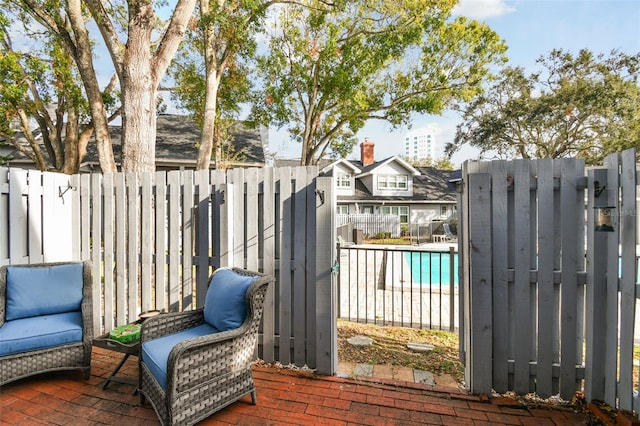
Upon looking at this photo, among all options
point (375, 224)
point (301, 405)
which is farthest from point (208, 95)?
point (375, 224)

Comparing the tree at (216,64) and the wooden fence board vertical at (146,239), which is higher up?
the tree at (216,64)

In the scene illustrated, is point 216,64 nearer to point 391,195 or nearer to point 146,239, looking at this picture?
point 146,239

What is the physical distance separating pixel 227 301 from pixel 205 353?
16.3 inches

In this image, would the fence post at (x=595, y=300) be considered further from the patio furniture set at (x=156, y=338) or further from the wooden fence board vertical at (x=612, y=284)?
the patio furniture set at (x=156, y=338)

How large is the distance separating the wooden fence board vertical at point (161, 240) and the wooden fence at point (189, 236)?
0.04 feet

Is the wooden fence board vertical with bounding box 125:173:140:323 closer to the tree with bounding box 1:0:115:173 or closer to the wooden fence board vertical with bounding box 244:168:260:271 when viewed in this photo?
the wooden fence board vertical with bounding box 244:168:260:271

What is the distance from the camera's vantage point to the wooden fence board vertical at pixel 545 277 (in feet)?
7.72

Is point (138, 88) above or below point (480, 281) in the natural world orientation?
above

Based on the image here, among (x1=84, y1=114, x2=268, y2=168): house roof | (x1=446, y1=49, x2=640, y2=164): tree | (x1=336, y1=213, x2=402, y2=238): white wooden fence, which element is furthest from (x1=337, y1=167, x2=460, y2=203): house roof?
(x1=84, y1=114, x2=268, y2=168): house roof

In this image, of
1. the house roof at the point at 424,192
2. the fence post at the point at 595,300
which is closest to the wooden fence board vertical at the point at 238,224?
the fence post at the point at 595,300

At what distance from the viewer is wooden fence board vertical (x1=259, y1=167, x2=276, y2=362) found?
2.95m

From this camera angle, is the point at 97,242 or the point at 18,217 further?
the point at 97,242

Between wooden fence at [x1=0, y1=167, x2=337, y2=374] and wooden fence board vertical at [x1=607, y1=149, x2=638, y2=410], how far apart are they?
2.10 metres

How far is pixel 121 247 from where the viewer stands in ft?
11.2
